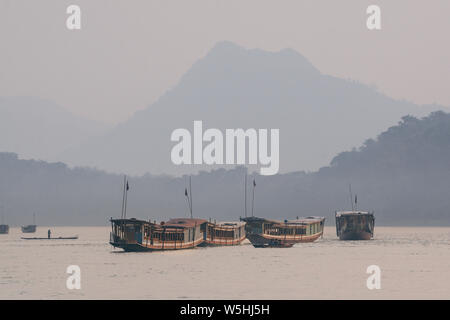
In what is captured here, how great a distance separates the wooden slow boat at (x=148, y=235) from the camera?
126m

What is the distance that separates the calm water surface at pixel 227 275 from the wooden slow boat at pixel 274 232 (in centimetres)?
1207

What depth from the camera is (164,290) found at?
8025 centimetres

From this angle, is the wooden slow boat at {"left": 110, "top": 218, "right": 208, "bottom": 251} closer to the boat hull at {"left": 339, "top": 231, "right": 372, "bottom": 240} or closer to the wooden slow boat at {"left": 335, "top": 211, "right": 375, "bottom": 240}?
the wooden slow boat at {"left": 335, "top": 211, "right": 375, "bottom": 240}

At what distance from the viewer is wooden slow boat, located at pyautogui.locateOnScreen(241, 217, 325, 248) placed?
154 m

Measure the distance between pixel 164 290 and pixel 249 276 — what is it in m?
16.8

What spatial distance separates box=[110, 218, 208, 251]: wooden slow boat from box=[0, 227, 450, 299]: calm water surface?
1.65 m

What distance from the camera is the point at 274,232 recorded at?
16000 cm

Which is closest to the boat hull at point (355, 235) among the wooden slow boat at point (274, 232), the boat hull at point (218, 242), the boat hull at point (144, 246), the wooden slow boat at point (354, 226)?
the wooden slow boat at point (354, 226)

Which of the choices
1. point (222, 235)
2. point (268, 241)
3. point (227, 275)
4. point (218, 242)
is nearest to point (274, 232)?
point (268, 241)

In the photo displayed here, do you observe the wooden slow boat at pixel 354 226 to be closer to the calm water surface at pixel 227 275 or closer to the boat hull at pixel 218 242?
the boat hull at pixel 218 242

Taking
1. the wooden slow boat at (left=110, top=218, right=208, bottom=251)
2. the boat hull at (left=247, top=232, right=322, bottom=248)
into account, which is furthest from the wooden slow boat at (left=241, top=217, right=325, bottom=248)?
the wooden slow boat at (left=110, top=218, right=208, bottom=251)
